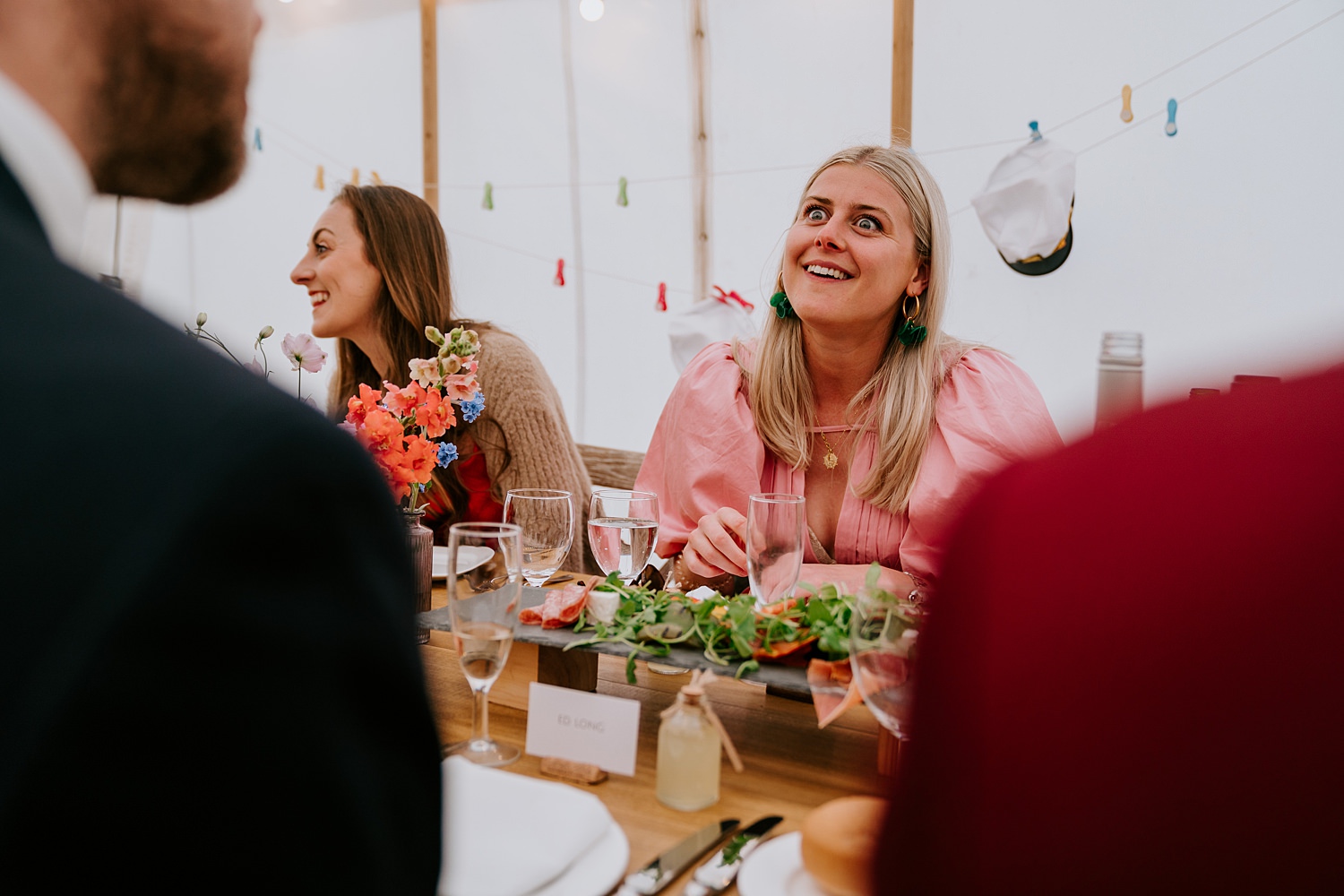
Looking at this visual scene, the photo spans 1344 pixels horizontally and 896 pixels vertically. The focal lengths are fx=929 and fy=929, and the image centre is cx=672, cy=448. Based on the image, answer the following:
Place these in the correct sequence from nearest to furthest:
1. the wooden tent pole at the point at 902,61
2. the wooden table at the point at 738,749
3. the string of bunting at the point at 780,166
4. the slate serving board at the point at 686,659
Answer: the wooden table at the point at 738,749, the slate serving board at the point at 686,659, the string of bunting at the point at 780,166, the wooden tent pole at the point at 902,61

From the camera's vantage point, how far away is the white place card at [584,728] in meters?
0.92

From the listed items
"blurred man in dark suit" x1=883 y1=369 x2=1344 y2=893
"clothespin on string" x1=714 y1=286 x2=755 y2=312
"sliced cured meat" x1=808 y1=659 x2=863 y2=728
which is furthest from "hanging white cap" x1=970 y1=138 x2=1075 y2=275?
"blurred man in dark suit" x1=883 y1=369 x2=1344 y2=893

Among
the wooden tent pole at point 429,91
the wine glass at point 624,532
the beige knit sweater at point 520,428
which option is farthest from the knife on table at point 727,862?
the wooden tent pole at point 429,91

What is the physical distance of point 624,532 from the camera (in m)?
1.34

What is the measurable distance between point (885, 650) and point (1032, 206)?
3.07 m

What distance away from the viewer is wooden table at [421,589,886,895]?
2.82ft

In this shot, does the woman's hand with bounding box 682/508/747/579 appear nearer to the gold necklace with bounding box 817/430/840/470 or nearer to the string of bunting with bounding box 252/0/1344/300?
the gold necklace with bounding box 817/430/840/470

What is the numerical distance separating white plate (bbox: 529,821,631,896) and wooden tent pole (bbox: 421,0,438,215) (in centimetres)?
443

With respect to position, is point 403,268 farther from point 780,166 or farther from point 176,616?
point 176,616

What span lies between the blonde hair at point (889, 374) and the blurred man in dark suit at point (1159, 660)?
156cm

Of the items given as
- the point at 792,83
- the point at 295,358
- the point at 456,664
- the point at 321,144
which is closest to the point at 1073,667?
the point at 456,664

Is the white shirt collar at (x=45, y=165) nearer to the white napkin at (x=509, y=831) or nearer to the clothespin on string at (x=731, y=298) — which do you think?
the white napkin at (x=509, y=831)

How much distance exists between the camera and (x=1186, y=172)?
3.27 m

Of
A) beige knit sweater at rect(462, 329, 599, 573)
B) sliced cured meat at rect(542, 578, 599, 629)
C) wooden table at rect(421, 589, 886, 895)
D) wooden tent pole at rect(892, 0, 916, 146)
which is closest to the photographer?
wooden table at rect(421, 589, 886, 895)
